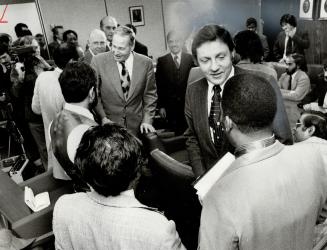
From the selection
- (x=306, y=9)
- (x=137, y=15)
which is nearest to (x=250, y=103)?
(x=137, y=15)

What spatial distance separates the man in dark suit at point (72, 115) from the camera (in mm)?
1784

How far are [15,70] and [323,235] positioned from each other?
3975 millimetres

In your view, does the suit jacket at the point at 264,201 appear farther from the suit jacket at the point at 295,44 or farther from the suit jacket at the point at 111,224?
the suit jacket at the point at 295,44

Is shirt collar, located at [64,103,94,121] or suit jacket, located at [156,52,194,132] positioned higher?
shirt collar, located at [64,103,94,121]

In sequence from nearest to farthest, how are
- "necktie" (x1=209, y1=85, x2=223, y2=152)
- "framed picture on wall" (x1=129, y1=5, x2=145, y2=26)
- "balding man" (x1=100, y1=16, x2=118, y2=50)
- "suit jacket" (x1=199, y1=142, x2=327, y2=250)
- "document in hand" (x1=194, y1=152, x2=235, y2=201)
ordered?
"suit jacket" (x1=199, y1=142, x2=327, y2=250), "document in hand" (x1=194, y1=152, x2=235, y2=201), "necktie" (x1=209, y1=85, x2=223, y2=152), "balding man" (x1=100, y1=16, x2=118, y2=50), "framed picture on wall" (x1=129, y1=5, x2=145, y2=26)

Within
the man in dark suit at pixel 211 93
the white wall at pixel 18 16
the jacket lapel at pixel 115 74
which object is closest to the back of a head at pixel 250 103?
the man in dark suit at pixel 211 93

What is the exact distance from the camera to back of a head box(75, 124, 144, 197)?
1.12m

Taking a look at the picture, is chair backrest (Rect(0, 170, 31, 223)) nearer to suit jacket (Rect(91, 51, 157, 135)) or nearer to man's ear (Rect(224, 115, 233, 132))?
suit jacket (Rect(91, 51, 157, 135))

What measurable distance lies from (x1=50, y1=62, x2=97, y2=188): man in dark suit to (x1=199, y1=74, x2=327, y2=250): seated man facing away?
38.2 inches

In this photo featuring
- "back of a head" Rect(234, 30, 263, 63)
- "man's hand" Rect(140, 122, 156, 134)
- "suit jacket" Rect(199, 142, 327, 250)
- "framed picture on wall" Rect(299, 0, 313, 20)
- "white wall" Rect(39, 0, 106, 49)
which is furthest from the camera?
"framed picture on wall" Rect(299, 0, 313, 20)

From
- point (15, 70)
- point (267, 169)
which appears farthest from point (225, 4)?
point (267, 169)

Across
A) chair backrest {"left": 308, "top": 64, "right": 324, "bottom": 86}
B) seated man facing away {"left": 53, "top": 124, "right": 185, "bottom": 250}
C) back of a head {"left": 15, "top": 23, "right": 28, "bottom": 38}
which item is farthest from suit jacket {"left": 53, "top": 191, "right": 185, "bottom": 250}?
back of a head {"left": 15, "top": 23, "right": 28, "bottom": 38}

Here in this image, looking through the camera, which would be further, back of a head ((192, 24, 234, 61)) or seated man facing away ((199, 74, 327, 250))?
back of a head ((192, 24, 234, 61))

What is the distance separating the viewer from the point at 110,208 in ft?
3.67
